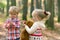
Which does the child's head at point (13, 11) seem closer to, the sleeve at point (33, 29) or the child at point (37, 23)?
the child at point (37, 23)

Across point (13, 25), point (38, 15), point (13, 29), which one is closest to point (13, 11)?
point (13, 25)

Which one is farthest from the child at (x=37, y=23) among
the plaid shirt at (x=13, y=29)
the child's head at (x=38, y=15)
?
the plaid shirt at (x=13, y=29)

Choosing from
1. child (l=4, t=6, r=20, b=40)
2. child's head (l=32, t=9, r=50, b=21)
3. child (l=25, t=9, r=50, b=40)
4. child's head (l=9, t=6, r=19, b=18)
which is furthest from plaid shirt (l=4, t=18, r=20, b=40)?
child's head (l=32, t=9, r=50, b=21)

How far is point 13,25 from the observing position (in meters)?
4.53

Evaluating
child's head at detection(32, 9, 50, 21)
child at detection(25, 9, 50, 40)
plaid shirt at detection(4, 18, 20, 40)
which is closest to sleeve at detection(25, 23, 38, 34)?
child at detection(25, 9, 50, 40)

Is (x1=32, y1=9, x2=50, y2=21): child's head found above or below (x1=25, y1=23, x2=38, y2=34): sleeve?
above

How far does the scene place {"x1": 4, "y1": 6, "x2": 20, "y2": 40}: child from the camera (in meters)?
4.48

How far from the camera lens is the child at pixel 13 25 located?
14.7ft

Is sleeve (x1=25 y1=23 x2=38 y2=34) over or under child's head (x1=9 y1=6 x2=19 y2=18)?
under

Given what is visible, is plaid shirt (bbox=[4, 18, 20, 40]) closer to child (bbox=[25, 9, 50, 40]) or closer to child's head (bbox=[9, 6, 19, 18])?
child's head (bbox=[9, 6, 19, 18])

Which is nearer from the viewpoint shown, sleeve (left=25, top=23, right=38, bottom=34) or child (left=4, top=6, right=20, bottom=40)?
sleeve (left=25, top=23, right=38, bottom=34)

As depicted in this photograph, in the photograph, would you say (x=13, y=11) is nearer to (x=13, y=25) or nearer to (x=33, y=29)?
(x=13, y=25)

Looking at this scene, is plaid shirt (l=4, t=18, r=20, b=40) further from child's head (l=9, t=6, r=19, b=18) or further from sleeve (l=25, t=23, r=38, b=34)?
sleeve (l=25, t=23, r=38, b=34)

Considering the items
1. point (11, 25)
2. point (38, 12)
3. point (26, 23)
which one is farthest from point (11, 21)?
point (38, 12)
